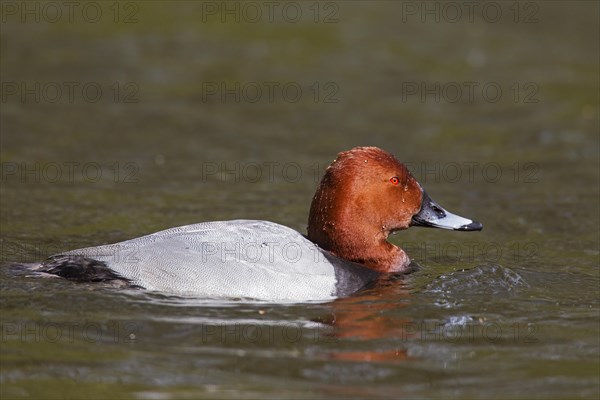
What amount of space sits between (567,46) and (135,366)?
42.2ft

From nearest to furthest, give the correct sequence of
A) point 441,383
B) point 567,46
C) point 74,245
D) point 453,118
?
point 441,383, point 74,245, point 453,118, point 567,46

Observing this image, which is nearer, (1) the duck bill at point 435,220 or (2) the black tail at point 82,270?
(2) the black tail at point 82,270

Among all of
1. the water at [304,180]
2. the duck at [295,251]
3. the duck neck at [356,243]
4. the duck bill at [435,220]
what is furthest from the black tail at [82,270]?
the duck bill at [435,220]

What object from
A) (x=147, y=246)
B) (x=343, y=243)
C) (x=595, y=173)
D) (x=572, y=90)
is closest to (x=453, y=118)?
(x=572, y=90)

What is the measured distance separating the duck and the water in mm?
164

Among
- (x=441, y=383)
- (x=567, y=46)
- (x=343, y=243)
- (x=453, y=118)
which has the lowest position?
(x=441, y=383)

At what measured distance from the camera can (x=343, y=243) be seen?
807cm

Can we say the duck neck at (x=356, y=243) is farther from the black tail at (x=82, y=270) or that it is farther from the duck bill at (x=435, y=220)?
the black tail at (x=82, y=270)

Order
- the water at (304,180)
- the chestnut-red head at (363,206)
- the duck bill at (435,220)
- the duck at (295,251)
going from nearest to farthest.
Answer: the water at (304,180)
the duck at (295,251)
the chestnut-red head at (363,206)
the duck bill at (435,220)

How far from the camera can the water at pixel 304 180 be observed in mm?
6223

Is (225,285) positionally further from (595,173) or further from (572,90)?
(572,90)

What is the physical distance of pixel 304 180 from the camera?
40.1 ft

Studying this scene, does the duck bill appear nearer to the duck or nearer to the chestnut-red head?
the duck

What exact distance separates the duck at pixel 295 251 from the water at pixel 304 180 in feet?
0.54
